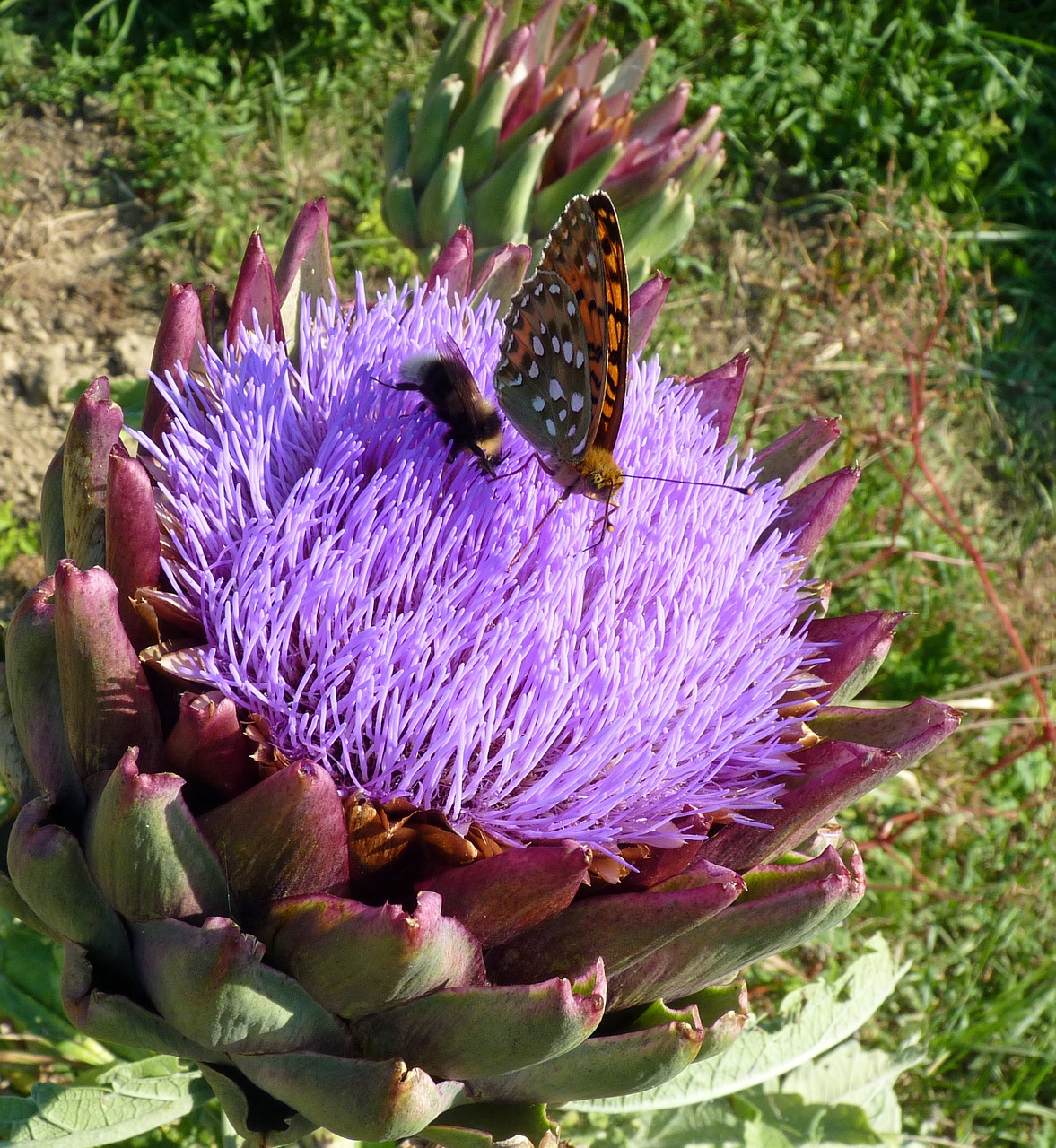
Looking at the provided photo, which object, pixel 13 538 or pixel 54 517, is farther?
pixel 13 538

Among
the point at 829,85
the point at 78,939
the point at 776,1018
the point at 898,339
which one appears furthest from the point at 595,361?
the point at 829,85

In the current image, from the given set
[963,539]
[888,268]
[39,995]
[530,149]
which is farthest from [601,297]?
[888,268]

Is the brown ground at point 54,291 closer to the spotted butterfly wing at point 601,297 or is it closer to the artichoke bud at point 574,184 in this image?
the artichoke bud at point 574,184

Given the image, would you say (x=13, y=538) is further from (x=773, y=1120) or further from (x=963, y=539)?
(x=963, y=539)

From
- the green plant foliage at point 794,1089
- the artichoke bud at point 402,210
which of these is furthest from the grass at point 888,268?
the artichoke bud at point 402,210

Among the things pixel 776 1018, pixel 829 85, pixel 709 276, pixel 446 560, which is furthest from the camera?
pixel 829 85

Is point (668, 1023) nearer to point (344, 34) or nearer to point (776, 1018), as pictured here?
point (776, 1018)
